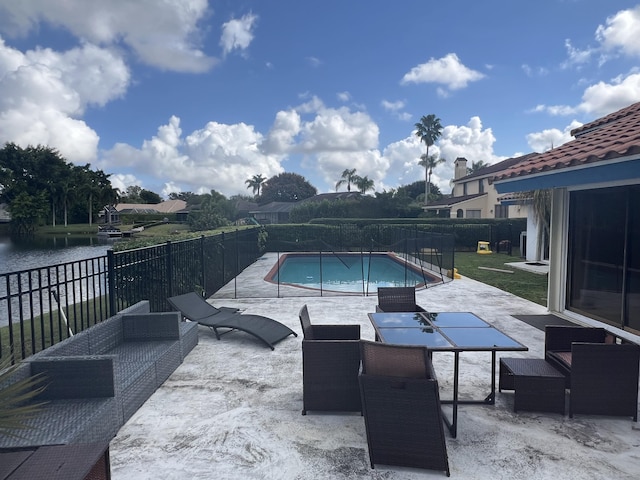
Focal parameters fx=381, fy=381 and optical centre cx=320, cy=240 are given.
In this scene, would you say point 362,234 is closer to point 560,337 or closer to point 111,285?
point 111,285

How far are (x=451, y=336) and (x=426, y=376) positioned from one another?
2.88 feet

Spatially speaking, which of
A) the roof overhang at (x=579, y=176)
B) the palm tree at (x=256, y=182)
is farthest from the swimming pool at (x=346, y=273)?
the palm tree at (x=256, y=182)

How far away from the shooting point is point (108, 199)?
60594mm

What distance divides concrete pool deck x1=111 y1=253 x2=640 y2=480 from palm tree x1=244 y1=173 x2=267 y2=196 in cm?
8656

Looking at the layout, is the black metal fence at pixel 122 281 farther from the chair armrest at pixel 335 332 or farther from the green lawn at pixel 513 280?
the chair armrest at pixel 335 332

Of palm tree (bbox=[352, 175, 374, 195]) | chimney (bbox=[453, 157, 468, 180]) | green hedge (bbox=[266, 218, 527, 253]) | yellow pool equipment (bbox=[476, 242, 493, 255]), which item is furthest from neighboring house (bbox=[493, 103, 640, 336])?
palm tree (bbox=[352, 175, 374, 195])

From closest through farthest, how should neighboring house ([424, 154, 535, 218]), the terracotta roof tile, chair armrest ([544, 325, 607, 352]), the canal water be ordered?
chair armrest ([544, 325, 607, 352])
the terracotta roof tile
the canal water
neighboring house ([424, 154, 535, 218])

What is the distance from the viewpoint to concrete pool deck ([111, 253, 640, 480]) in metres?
2.61

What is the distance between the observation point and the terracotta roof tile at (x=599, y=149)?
4223 millimetres

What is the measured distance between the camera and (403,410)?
8.37ft

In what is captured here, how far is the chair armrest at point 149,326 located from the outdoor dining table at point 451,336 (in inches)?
93.0

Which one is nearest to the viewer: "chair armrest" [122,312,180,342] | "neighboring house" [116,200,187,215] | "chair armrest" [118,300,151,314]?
"chair armrest" [122,312,180,342]

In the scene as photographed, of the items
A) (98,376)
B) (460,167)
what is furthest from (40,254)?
(460,167)

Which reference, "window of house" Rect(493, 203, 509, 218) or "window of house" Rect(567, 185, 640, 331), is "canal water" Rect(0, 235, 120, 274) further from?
"window of house" Rect(493, 203, 509, 218)
